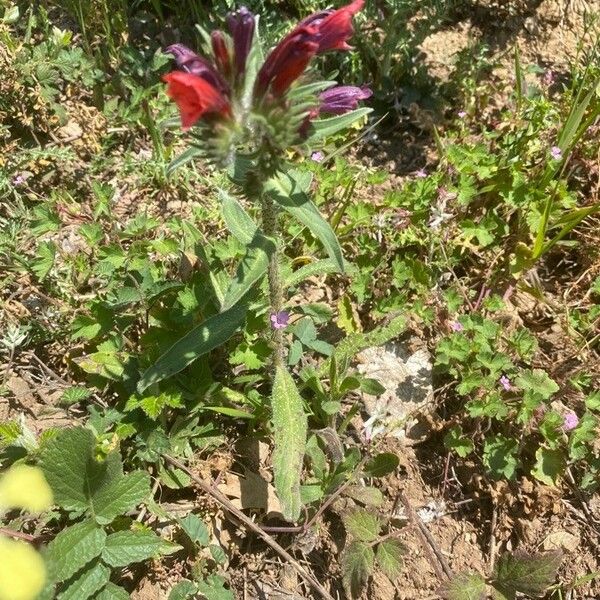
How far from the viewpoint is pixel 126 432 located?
257 cm

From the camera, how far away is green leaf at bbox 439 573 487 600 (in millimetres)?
2441

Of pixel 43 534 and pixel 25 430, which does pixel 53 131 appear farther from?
pixel 43 534

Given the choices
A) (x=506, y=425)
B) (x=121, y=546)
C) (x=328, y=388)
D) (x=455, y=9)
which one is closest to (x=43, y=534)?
(x=121, y=546)

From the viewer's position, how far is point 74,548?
84.0 inches

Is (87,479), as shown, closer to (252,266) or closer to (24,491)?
(24,491)

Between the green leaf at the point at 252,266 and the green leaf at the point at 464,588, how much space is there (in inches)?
53.6

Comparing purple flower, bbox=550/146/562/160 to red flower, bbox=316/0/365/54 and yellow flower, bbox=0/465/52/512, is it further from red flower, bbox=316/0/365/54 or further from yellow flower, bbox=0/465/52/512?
yellow flower, bbox=0/465/52/512

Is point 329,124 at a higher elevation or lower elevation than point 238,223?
higher

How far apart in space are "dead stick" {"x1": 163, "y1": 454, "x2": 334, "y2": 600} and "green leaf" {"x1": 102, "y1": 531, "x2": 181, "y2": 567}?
1.06ft

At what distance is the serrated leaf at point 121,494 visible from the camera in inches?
88.7

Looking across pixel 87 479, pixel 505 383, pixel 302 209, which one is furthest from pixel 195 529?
pixel 505 383

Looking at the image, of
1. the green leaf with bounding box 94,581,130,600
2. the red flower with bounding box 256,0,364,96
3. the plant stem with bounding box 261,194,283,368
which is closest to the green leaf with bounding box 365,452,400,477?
the plant stem with bounding box 261,194,283,368

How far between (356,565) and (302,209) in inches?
52.9

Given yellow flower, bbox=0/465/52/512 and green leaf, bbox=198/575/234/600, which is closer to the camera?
yellow flower, bbox=0/465/52/512
